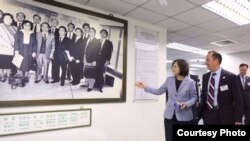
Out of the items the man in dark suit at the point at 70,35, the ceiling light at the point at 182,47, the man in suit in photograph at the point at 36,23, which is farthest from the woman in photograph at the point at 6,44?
the ceiling light at the point at 182,47

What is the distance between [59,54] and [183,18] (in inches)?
81.4

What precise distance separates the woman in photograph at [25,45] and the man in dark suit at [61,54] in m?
0.28

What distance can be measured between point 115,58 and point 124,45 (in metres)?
0.27

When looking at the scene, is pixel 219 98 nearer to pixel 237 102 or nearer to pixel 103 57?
pixel 237 102

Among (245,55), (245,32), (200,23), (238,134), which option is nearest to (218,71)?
(238,134)

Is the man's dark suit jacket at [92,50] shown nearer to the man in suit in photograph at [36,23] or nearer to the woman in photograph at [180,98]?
the man in suit in photograph at [36,23]

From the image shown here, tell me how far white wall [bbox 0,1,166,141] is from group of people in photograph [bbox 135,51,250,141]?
91 cm

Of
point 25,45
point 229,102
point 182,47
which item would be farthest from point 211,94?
point 182,47

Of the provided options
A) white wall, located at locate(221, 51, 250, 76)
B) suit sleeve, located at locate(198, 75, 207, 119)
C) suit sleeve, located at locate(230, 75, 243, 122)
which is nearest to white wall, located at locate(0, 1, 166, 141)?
suit sleeve, located at locate(198, 75, 207, 119)

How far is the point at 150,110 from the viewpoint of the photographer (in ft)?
12.1

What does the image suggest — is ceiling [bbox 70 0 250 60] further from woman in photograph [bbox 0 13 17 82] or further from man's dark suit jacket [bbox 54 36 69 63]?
woman in photograph [bbox 0 13 17 82]

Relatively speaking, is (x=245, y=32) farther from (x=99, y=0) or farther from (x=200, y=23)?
(x=99, y=0)

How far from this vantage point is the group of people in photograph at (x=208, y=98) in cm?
236

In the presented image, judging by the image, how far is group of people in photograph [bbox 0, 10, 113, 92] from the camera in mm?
2389
